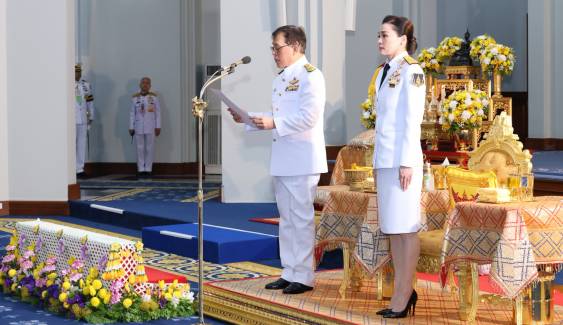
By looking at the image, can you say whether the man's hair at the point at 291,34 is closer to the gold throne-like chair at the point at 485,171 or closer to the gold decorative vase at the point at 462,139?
the gold throne-like chair at the point at 485,171

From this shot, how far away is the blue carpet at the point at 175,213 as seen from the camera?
9.78m

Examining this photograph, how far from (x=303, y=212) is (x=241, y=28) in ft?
19.0

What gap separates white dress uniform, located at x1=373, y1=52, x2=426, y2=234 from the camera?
5148mm

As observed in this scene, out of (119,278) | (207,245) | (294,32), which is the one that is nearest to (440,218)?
(294,32)

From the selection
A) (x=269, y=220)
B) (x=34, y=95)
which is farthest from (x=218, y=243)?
(x=34, y=95)

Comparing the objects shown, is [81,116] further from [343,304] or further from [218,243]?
[343,304]

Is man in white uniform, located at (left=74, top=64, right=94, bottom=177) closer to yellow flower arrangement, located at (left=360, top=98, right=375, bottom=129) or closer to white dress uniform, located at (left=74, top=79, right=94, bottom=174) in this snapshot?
white dress uniform, located at (left=74, top=79, right=94, bottom=174)

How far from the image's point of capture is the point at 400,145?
16.9ft

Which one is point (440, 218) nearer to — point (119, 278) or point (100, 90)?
point (119, 278)

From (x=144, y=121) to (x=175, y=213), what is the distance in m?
5.87

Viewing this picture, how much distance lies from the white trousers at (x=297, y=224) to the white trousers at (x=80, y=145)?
10.1 metres

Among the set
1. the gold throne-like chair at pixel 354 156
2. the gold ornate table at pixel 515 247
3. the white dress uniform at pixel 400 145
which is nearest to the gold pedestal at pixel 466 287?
the gold ornate table at pixel 515 247

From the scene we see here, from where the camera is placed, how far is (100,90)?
16688mm

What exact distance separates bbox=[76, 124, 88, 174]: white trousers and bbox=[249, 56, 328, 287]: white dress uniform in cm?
1005
